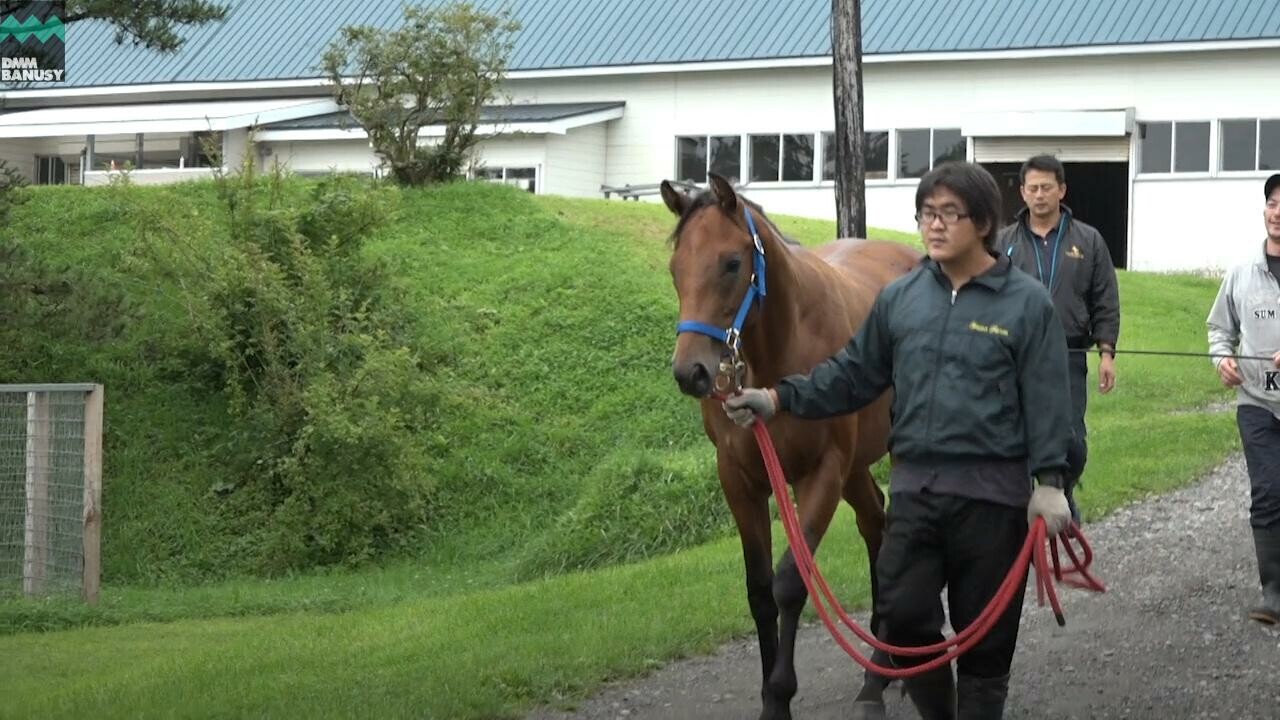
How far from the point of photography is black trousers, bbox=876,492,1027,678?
5328mm

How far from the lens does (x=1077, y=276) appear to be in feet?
28.2

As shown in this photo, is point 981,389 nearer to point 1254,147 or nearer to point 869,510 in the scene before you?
point 869,510

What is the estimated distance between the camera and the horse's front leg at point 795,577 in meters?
6.66

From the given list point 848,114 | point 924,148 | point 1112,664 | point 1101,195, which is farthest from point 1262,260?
point 924,148

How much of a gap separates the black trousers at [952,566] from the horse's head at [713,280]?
0.88m

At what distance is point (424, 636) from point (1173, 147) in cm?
2446

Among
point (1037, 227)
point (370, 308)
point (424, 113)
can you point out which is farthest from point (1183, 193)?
point (1037, 227)

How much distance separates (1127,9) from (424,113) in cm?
1500

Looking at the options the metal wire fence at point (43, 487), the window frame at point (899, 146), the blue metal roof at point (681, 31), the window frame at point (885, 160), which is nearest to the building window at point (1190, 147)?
the blue metal roof at point (681, 31)

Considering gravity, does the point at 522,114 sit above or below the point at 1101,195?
above

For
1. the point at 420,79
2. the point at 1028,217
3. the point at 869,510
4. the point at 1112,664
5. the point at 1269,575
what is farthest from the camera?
the point at 420,79

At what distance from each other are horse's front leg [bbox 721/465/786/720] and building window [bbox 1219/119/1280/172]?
2489cm

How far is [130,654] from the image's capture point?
32.7ft

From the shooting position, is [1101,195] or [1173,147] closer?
[1173,147]
